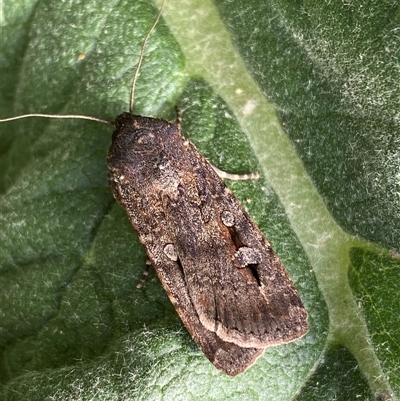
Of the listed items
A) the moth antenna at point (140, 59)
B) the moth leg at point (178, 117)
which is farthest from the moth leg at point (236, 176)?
the moth antenna at point (140, 59)

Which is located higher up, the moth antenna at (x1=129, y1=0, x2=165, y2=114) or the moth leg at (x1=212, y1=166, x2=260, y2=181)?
the moth antenna at (x1=129, y1=0, x2=165, y2=114)

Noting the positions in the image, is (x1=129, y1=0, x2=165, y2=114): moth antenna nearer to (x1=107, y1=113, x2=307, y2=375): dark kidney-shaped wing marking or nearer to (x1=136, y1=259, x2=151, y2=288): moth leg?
(x1=107, y1=113, x2=307, y2=375): dark kidney-shaped wing marking

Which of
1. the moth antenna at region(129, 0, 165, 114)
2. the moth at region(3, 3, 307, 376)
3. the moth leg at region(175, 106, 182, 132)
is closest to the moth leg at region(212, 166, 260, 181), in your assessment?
the moth at region(3, 3, 307, 376)

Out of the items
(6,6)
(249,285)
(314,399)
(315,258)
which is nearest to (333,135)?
(315,258)

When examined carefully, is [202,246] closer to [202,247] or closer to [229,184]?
[202,247]

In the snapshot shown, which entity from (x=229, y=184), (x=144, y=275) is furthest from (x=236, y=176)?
(x=144, y=275)

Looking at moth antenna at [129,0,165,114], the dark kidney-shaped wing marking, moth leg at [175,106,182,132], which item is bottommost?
the dark kidney-shaped wing marking

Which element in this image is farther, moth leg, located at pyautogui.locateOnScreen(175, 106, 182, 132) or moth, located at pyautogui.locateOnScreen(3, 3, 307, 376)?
moth leg, located at pyautogui.locateOnScreen(175, 106, 182, 132)

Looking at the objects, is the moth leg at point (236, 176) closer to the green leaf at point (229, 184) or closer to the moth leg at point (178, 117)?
the green leaf at point (229, 184)

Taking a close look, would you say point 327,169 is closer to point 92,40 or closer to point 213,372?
point 213,372
